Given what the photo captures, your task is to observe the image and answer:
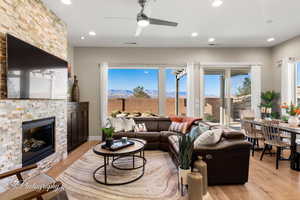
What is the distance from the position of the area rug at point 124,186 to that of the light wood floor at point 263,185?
1.09 feet

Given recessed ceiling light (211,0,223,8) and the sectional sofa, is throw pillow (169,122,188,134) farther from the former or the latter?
recessed ceiling light (211,0,223,8)

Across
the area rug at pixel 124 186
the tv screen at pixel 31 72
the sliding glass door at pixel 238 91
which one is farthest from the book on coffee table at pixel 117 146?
the sliding glass door at pixel 238 91

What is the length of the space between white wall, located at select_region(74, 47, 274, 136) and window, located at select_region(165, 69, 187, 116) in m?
0.50

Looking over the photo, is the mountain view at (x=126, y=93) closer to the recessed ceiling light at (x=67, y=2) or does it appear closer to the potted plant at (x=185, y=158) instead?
the recessed ceiling light at (x=67, y=2)

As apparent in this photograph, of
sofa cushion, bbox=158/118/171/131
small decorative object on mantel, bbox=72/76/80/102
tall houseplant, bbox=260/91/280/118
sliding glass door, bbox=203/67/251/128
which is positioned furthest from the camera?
sliding glass door, bbox=203/67/251/128

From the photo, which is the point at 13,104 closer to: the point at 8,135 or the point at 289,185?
the point at 8,135

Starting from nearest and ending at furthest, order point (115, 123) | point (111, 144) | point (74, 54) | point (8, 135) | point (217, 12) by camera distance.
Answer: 1. point (8, 135)
2. point (111, 144)
3. point (217, 12)
4. point (115, 123)
5. point (74, 54)

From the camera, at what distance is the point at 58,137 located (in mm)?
3568

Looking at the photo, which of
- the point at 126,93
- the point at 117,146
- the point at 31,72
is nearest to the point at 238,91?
the point at 126,93

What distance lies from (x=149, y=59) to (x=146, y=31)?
135 centimetres

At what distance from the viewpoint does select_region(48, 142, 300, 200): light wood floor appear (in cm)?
233

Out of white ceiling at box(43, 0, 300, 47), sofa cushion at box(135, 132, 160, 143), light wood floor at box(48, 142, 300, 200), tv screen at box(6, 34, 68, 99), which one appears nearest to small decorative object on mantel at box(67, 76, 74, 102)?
white ceiling at box(43, 0, 300, 47)

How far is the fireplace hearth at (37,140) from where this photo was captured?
270cm

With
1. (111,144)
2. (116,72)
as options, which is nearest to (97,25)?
(116,72)
